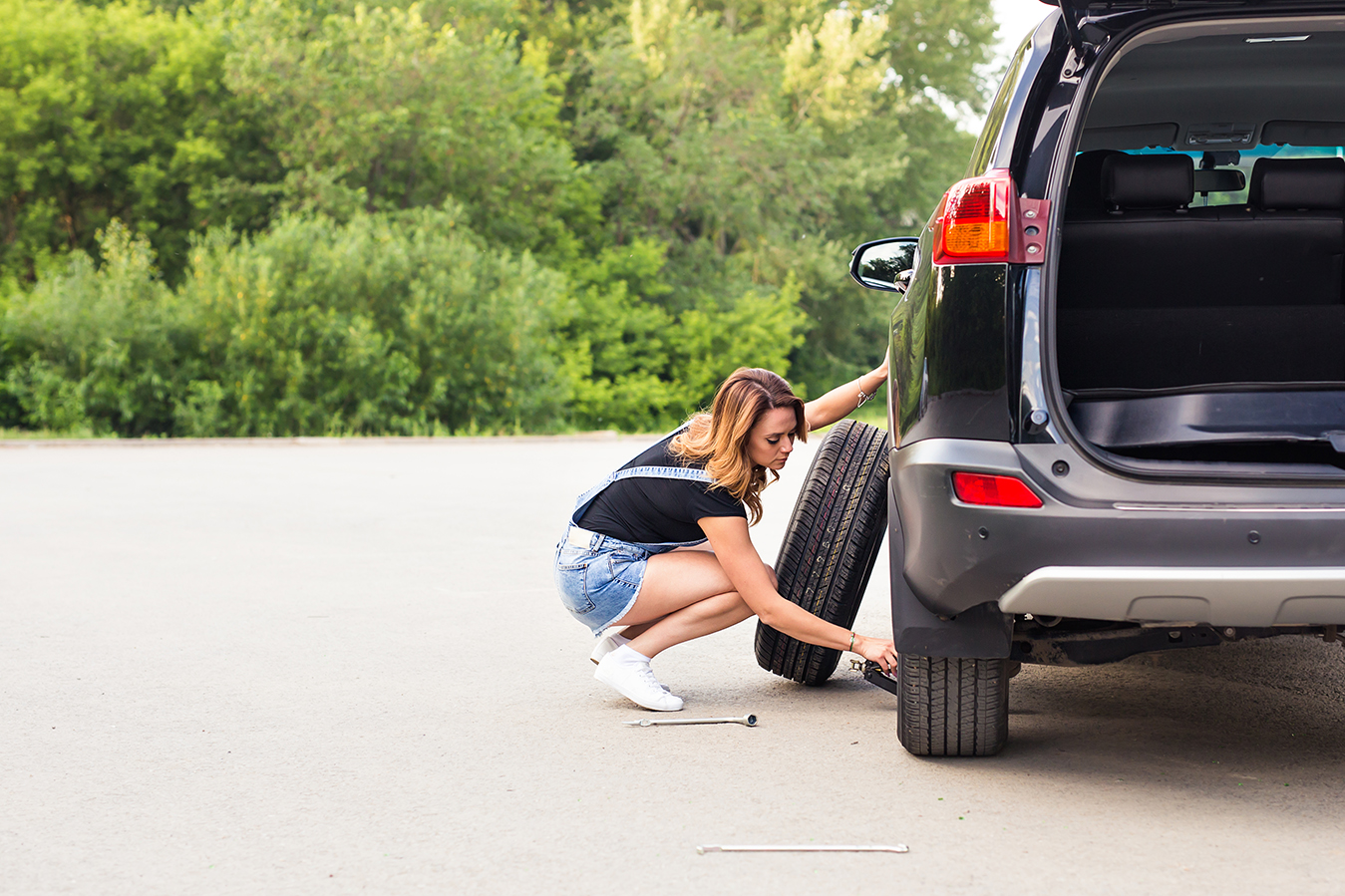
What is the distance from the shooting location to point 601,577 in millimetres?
4801

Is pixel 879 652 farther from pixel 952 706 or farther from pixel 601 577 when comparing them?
pixel 601 577

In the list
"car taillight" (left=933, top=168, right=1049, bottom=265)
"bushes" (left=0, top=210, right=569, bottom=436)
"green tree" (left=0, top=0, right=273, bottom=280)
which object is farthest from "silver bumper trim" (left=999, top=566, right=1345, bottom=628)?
"green tree" (left=0, top=0, right=273, bottom=280)

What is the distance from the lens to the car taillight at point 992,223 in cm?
336

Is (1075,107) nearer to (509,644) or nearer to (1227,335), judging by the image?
(1227,335)

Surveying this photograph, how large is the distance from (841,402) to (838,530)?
0.74 m

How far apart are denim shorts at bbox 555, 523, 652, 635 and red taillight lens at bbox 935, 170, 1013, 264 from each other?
1.80 meters

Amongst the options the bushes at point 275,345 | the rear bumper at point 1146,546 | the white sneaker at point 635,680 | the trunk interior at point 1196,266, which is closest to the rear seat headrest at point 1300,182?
the trunk interior at point 1196,266

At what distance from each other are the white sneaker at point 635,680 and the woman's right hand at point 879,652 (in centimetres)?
A: 69

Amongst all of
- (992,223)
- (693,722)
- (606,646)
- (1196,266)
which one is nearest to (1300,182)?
(1196,266)

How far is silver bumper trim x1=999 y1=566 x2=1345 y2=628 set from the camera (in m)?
3.12

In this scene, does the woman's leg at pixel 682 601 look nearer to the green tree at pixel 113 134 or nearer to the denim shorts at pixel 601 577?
the denim shorts at pixel 601 577

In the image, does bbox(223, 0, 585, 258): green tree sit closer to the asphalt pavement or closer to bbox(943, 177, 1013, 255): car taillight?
the asphalt pavement

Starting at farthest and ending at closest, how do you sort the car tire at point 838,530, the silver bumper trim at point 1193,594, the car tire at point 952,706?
the car tire at point 838,530
the car tire at point 952,706
the silver bumper trim at point 1193,594

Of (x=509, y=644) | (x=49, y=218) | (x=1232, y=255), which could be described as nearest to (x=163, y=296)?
(x=49, y=218)
